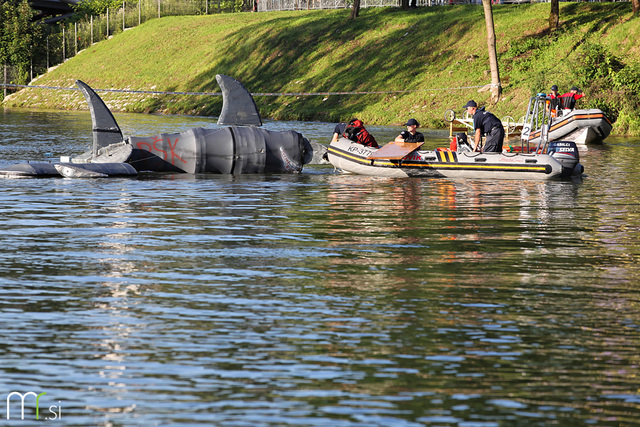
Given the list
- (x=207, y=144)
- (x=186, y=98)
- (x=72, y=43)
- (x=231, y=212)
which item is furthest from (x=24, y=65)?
(x=231, y=212)

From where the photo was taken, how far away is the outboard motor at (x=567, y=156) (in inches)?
985

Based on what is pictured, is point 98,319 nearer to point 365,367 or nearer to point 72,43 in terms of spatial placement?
point 365,367

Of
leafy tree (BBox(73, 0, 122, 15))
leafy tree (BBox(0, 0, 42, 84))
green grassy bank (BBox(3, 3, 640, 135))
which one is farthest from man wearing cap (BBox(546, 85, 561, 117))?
leafy tree (BBox(73, 0, 122, 15))

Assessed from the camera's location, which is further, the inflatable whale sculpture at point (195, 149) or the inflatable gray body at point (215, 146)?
the inflatable gray body at point (215, 146)

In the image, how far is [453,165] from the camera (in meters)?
25.2

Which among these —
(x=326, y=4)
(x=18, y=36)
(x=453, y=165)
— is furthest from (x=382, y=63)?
(x=18, y=36)

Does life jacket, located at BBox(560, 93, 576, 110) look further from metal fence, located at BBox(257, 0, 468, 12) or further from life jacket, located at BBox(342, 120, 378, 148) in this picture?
metal fence, located at BBox(257, 0, 468, 12)

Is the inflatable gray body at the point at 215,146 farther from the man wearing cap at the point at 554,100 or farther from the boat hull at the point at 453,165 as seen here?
the man wearing cap at the point at 554,100

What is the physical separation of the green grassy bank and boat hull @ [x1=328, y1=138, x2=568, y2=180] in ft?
62.4

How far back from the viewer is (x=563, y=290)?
11.3 m

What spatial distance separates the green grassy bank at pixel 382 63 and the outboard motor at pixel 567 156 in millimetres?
17706

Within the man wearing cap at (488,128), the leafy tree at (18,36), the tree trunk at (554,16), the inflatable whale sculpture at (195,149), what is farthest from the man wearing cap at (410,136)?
the leafy tree at (18,36)

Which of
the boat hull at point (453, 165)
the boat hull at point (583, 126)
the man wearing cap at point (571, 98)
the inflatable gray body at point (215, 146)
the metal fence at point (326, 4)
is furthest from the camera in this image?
the metal fence at point (326, 4)

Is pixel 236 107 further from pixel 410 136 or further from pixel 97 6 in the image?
pixel 97 6
